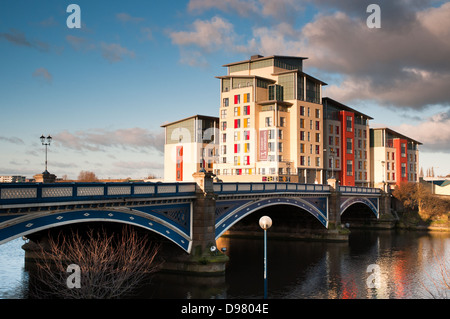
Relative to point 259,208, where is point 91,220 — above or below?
above

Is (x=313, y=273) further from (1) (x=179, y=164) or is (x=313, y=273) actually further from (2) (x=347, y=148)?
(1) (x=179, y=164)

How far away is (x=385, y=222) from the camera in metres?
81.9

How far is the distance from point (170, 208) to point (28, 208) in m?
13.0

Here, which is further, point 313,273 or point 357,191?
point 357,191

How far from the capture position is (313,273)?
4134 centimetres

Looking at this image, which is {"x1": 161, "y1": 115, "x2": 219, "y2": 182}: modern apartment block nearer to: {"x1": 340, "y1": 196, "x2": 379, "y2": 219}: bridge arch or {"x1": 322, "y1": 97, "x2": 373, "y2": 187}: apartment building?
{"x1": 322, "y1": 97, "x2": 373, "y2": 187}: apartment building

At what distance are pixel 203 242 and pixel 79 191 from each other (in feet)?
43.9

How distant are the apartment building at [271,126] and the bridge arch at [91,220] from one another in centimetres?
5229

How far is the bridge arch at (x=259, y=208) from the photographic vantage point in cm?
4072

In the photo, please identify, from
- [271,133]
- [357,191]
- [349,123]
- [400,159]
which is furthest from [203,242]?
[400,159]

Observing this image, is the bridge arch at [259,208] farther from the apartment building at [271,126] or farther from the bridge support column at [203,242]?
the apartment building at [271,126]

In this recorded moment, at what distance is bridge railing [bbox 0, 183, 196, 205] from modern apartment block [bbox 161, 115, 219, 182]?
66.9 m

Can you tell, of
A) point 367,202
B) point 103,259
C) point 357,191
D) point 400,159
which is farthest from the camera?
point 400,159

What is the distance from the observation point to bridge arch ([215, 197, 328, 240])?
134 feet
